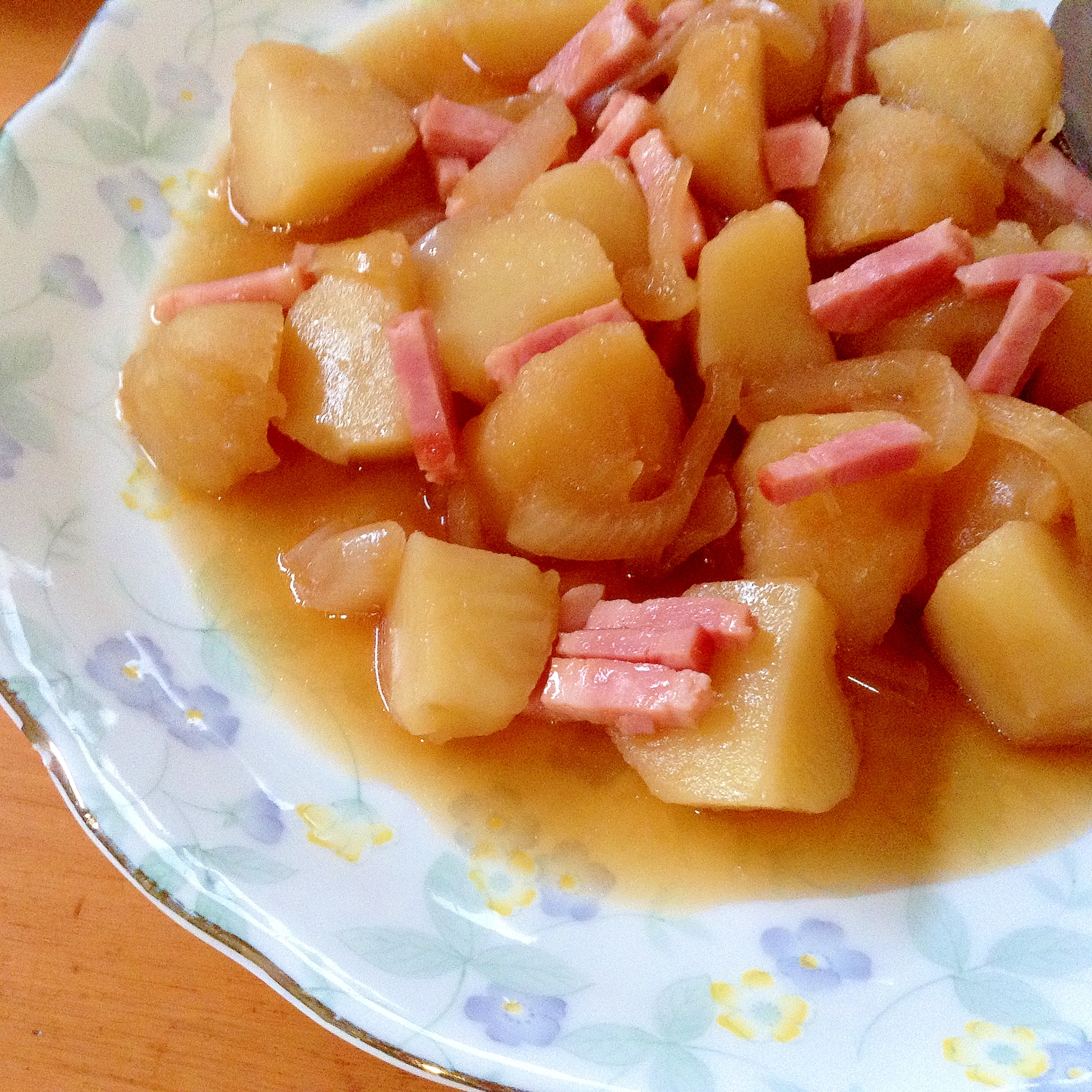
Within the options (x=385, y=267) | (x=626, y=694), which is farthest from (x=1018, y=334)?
(x=385, y=267)

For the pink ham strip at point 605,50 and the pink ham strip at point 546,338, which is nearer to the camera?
the pink ham strip at point 546,338

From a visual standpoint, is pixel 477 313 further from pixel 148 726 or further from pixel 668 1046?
pixel 668 1046

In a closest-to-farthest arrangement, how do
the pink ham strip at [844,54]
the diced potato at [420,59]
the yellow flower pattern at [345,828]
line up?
the yellow flower pattern at [345,828] → the pink ham strip at [844,54] → the diced potato at [420,59]

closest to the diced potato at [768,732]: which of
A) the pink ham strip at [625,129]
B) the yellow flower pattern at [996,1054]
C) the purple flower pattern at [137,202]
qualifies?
the yellow flower pattern at [996,1054]

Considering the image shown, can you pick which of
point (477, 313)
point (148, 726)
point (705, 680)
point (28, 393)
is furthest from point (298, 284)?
point (705, 680)

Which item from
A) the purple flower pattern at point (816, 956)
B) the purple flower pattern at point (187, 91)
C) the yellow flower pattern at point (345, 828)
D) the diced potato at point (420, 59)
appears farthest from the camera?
the diced potato at point (420, 59)

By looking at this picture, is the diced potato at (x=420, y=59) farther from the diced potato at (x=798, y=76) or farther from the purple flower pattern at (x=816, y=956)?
the purple flower pattern at (x=816, y=956)
